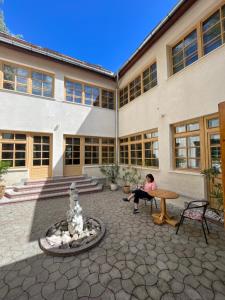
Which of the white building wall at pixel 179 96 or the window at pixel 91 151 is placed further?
the window at pixel 91 151

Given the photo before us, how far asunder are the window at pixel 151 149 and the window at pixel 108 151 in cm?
300

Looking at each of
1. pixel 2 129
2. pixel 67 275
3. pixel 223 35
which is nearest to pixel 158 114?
pixel 223 35

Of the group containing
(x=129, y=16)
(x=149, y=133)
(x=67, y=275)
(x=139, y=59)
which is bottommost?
(x=67, y=275)

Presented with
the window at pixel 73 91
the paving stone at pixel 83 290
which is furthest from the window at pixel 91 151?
the paving stone at pixel 83 290

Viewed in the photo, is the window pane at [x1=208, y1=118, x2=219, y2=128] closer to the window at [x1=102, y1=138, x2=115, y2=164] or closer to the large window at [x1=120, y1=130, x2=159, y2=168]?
the large window at [x1=120, y1=130, x2=159, y2=168]

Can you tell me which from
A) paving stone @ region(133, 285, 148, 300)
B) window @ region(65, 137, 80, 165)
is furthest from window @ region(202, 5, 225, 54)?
window @ region(65, 137, 80, 165)

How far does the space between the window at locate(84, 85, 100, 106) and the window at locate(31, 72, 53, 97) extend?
2.05 meters

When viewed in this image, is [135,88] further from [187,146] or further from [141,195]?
[141,195]

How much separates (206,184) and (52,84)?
8565 millimetres

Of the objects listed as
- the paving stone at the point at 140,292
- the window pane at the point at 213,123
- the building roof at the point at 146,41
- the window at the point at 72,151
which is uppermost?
the building roof at the point at 146,41

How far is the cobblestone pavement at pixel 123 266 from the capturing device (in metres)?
1.92

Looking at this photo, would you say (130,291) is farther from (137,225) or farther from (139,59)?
(139,59)

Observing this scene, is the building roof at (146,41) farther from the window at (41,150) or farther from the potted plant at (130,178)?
the potted plant at (130,178)

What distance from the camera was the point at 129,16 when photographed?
21.8 ft
